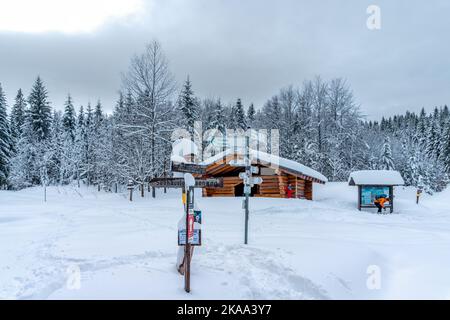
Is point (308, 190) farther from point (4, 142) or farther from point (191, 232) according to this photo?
point (4, 142)

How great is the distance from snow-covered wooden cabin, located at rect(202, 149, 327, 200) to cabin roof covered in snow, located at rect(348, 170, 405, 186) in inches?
96.7

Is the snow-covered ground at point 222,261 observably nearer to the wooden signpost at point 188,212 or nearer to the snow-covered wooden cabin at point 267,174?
the wooden signpost at point 188,212

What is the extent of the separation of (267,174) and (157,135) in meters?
8.93

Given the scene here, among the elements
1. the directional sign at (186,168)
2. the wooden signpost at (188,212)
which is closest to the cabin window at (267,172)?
the wooden signpost at (188,212)

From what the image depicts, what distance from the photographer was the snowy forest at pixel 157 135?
24562 mm

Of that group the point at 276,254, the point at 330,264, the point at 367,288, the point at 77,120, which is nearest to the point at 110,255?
Result: the point at 276,254

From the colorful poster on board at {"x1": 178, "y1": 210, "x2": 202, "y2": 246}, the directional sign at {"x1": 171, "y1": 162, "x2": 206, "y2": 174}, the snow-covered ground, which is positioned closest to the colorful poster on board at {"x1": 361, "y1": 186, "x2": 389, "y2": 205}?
the snow-covered ground

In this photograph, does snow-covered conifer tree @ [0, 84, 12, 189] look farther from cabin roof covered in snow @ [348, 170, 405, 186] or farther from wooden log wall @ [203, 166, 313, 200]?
A: cabin roof covered in snow @ [348, 170, 405, 186]

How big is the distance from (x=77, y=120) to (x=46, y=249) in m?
54.2

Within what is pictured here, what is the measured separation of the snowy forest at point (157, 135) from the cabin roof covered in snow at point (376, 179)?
1302 centimetres

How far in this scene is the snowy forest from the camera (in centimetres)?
2456
